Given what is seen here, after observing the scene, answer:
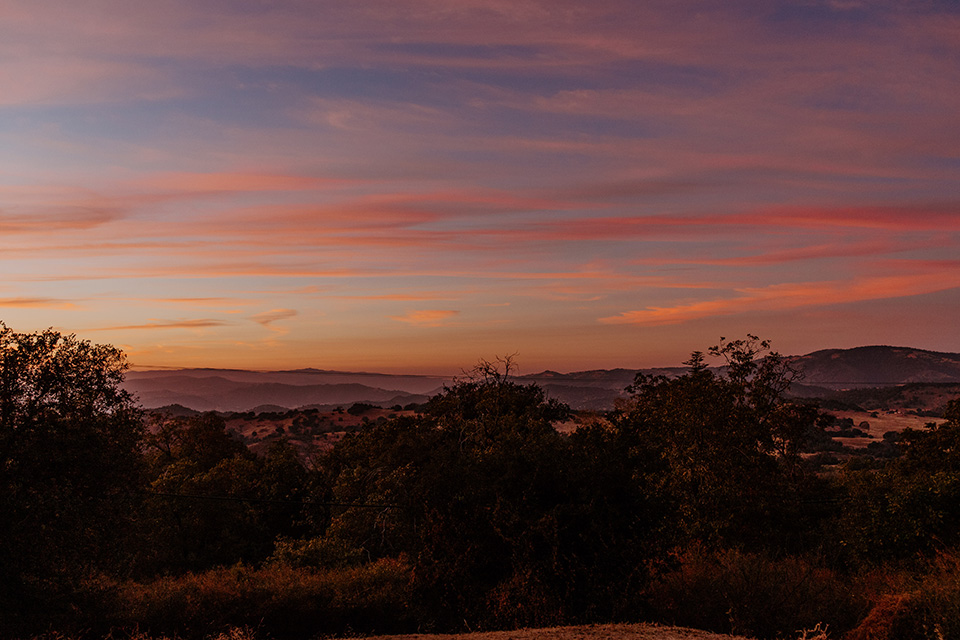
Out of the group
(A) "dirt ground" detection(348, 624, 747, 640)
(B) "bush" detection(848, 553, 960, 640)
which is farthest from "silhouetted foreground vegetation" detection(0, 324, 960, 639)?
(A) "dirt ground" detection(348, 624, 747, 640)

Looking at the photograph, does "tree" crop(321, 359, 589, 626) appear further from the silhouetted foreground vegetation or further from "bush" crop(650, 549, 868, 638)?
"bush" crop(650, 549, 868, 638)

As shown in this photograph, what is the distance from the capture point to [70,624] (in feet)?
61.6

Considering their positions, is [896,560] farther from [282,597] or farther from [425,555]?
[282,597]

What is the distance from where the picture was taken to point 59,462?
60.7 feet

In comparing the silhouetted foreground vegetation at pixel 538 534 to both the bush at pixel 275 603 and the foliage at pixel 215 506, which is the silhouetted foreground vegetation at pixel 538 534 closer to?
the bush at pixel 275 603

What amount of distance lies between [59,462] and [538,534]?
14.2 meters

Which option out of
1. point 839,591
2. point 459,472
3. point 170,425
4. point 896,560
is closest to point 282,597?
point 459,472

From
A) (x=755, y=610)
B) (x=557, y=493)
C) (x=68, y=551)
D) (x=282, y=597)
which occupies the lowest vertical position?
(x=282, y=597)

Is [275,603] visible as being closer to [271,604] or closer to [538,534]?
[271,604]

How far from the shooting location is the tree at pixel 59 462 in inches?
688

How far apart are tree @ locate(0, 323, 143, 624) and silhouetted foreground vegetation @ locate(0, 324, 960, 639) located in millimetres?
52

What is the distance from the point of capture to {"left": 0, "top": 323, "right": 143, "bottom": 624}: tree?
57.4 feet

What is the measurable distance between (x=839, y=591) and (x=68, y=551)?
2334 cm

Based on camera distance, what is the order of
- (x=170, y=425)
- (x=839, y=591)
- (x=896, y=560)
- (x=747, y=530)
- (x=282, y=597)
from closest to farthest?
(x=839, y=591) → (x=282, y=597) → (x=896, y=560) → (x=747, y=530) → (x=170, y=425)
